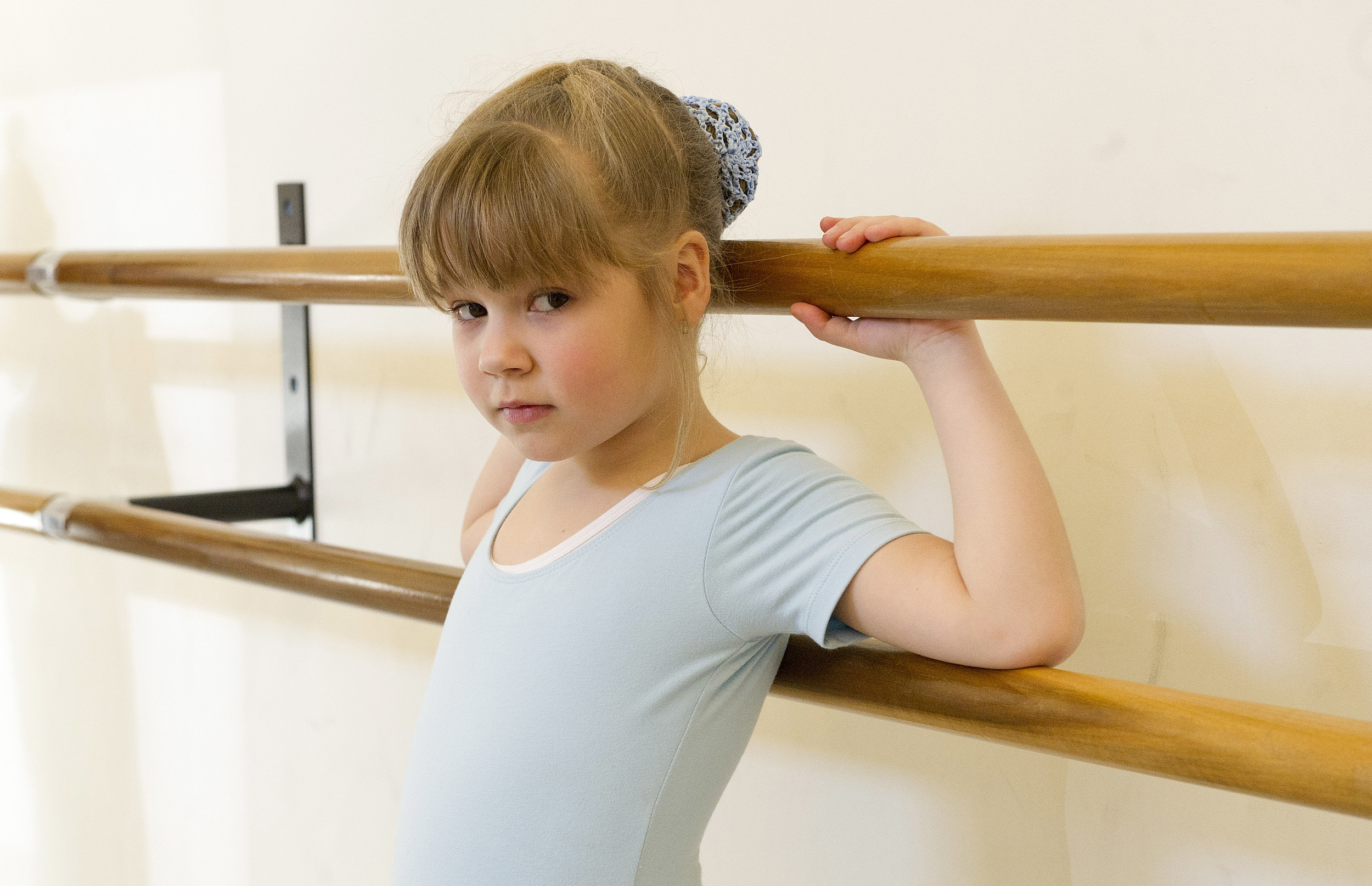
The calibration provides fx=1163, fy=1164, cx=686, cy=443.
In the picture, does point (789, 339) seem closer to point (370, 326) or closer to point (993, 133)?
point (993, 133)

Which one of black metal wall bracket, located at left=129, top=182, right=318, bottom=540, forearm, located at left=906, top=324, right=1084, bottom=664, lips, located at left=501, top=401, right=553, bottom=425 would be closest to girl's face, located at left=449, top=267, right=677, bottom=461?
lips, located at left=501, top=401, right=553, bottom=425

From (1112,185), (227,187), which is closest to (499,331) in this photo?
(1112,185)

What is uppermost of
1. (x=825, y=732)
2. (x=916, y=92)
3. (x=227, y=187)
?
(x=916, y=92)

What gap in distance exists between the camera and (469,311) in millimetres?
465

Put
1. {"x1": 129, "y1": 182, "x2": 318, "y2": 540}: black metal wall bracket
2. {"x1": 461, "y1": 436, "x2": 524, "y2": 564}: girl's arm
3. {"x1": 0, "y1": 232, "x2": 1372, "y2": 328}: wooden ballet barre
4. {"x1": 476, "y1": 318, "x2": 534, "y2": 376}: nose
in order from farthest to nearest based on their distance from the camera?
{"x1": 129, "y1": 182, "x2": 318, "y2": 540}: black metal wall bracket, {"x1": 461, "y1": 436, "x2": 524, "y2": 564}: girl's arm, {"x1": 476, "y1": 318, "x2": 534, "y2": 376}: nose, {"x1": 0, "y1": 232, "x2": 1372, "y2": 328}: wooden ballet barre

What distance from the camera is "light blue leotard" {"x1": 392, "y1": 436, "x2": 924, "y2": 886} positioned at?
1.48 feet

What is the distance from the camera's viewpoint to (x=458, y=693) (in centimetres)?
51

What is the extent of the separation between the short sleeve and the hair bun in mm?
117

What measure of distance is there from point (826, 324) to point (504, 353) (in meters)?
0.12

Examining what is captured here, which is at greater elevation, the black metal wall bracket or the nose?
the nose

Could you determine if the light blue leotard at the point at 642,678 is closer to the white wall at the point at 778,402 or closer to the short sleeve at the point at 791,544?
the short sleeve at the point at 791,544

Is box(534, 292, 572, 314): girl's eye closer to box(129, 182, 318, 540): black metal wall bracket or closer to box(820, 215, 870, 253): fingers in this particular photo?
box(820, 215, 870, 253): fingers

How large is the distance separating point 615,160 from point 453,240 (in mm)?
69

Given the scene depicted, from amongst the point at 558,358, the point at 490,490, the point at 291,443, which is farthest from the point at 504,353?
the point at 291,443
